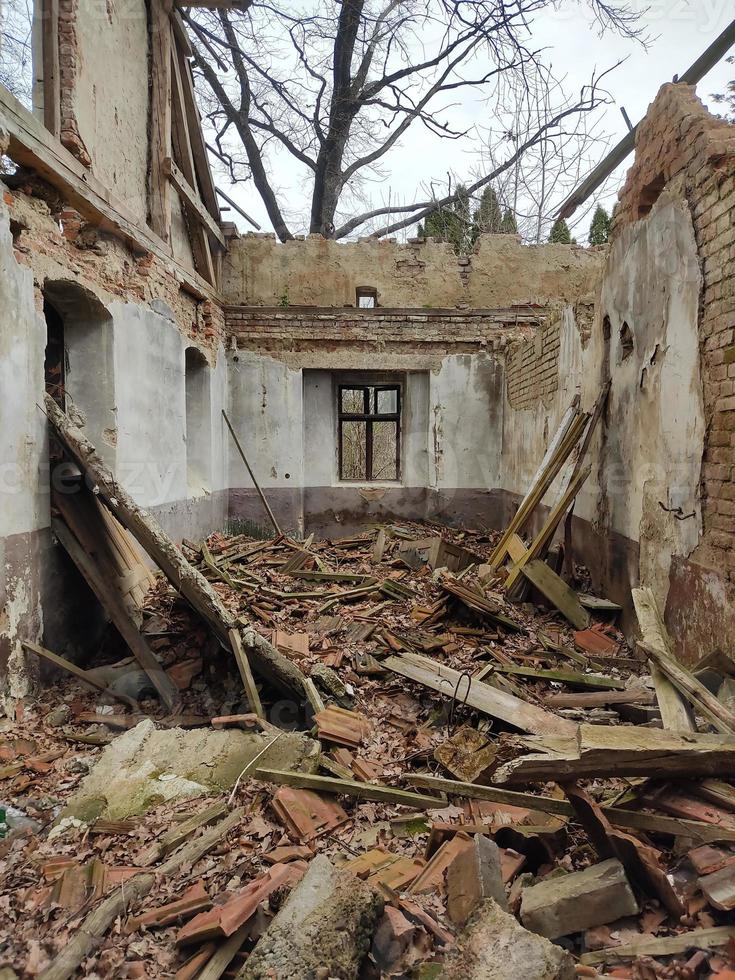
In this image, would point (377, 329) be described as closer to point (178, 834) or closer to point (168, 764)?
point (168, 764)

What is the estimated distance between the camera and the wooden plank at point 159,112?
742cm

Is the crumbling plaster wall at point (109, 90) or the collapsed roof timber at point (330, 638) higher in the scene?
the crumbling plaster wall at point (109, 90)

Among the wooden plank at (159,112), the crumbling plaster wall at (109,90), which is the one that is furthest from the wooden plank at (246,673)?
the wooden plank at (159,112)

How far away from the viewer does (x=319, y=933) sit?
6.73 feet

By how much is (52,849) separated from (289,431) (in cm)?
849

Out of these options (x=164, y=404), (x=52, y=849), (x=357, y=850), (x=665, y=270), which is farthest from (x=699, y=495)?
(x=164, y=404)

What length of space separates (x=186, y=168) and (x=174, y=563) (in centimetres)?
704

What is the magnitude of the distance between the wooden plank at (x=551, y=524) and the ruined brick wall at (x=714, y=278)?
7.22 ft

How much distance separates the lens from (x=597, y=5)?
8516 millimetres

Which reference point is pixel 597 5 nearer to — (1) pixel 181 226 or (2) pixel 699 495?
(1) pixel 181 226

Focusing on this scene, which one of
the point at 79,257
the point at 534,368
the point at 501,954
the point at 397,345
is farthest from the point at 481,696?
the point at 397,345

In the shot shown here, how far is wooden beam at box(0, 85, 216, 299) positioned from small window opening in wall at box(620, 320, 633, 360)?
5.47 m

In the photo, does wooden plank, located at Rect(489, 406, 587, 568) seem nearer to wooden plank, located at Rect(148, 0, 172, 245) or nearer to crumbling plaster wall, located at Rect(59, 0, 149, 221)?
crumbling plaster wall, located at Rect(59, 0, 149, 221)

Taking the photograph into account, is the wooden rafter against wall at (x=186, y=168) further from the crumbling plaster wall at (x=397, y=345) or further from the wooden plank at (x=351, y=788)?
the wooden plank at (x=351, y=788)
